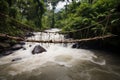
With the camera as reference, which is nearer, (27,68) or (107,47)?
(27,68)

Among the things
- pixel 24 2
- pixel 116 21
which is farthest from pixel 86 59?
pixel 24 2

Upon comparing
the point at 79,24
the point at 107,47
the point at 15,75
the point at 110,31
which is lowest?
the point at 15,75

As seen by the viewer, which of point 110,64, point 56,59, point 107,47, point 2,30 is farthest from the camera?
point 2,30

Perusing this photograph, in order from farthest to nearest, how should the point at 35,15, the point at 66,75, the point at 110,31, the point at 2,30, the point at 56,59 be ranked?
the point at 35,15 < the point at 2,30 < the point at 56,59 < the point at 110,31 < the point at 66,75

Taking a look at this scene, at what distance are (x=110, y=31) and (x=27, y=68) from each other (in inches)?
172

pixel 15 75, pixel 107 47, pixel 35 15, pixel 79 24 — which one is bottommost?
pixel 15 75

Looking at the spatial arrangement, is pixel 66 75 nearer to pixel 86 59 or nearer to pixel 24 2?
pixel 86 59

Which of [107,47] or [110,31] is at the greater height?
[110,31]

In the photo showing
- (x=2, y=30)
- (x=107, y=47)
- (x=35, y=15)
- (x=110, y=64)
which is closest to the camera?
(x=110, y=64)

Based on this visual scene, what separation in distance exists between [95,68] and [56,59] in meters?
2.22

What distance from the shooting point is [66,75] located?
566 cm

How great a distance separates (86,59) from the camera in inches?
297

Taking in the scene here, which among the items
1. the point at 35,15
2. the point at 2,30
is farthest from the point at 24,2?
the point at 2,30

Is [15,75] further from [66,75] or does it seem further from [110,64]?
[110,64]
